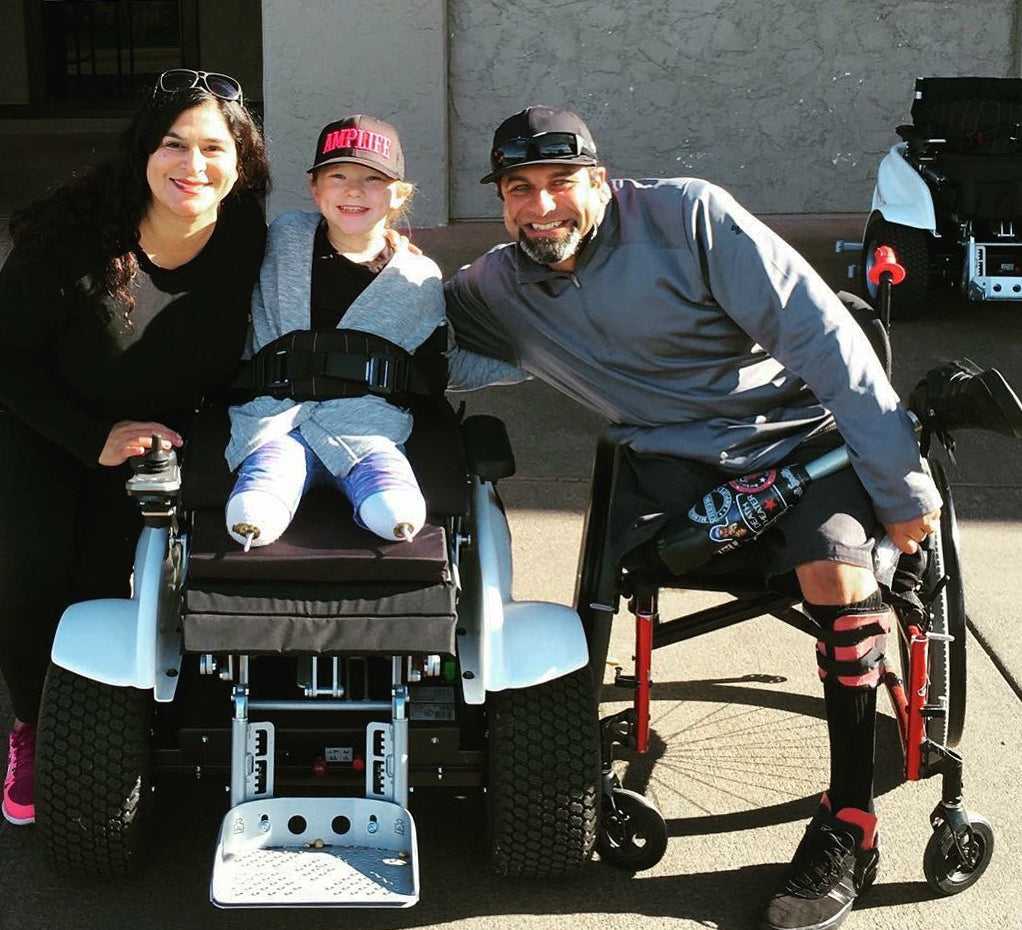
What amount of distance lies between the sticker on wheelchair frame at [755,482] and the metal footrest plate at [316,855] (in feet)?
3.01

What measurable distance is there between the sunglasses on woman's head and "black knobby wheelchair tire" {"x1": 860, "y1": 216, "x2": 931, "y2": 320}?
159 inches

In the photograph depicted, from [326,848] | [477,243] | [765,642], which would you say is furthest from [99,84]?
[326,848]

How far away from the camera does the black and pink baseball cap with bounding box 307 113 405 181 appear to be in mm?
3205

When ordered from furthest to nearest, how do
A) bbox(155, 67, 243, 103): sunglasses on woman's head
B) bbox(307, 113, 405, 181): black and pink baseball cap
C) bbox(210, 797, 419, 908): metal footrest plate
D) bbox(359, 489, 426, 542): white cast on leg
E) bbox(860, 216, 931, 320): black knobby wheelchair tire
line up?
bbox(860, 216, 931, 320): black knobby wheelchair tire → bbox(155, 67, 243, 103): sunglasses on woman's head → bbox(307, 113, 405, 181): black and pink baseball cap → bbox(359, 489, 426, 542): white cast on leg → bbox(210, 797, 419, 908): metal footrest plate

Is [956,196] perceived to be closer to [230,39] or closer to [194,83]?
[194,83]

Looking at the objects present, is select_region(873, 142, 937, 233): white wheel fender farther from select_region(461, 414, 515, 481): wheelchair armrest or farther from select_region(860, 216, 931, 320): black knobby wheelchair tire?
select_region(461, 414, 515, 481): wheelchair armrest

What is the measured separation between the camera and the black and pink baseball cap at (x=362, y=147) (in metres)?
3.21

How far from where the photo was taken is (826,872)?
9.92 feet

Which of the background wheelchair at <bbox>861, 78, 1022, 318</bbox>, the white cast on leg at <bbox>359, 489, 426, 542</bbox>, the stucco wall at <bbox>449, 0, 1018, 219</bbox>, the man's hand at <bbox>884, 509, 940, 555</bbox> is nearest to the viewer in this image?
the white cast on leg at <bbox>359, 489, 426, 542</bbox>

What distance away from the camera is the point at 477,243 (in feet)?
27.1

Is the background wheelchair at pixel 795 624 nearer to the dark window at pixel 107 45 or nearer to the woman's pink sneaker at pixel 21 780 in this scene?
the woman's pink sneaker at pixel 21 780

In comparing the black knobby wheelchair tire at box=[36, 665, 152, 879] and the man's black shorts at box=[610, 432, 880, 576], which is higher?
the man's black shorts at box=[610, 432, 880, 576]

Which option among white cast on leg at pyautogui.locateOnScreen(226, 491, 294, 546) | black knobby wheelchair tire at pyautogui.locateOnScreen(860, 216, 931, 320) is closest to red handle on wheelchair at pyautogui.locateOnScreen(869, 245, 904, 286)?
white cast on leg at pyautogui.locateOnScreen(226, 491, 294, 546)

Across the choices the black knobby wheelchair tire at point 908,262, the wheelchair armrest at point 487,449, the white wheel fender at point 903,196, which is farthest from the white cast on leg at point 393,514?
the white wheel fender at point 903,196
